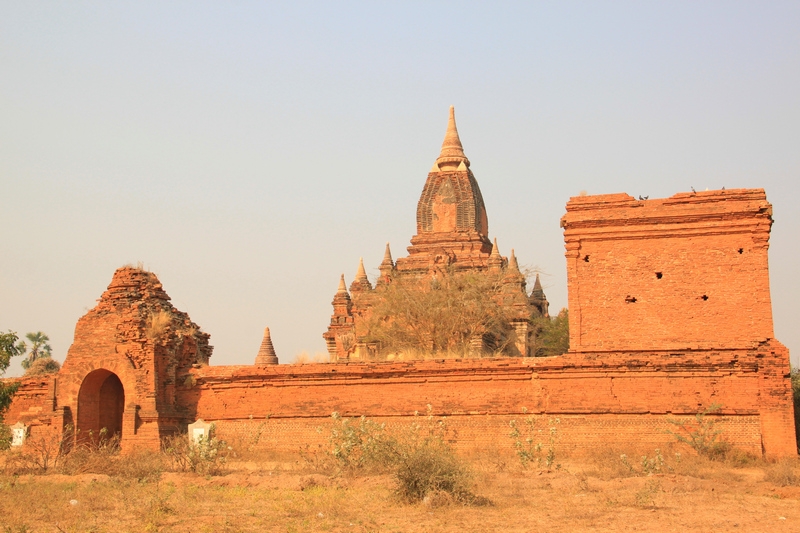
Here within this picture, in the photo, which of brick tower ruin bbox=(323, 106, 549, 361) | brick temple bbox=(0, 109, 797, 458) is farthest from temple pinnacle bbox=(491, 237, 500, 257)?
brick temple bbox=(0, 109, 797, 458)

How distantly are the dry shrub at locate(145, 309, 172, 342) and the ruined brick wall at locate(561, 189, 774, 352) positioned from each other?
24.2 ft

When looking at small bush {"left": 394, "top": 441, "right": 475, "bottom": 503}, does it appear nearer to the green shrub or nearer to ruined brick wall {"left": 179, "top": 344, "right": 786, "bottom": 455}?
ruined brick wall {"left": 179, "top": 344, "right": 786, "bottom": 455}

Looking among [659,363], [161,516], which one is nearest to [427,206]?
[659,363]

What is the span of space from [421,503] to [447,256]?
77.0 feet

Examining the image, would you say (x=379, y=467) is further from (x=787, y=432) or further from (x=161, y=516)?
(x=787, y=432)

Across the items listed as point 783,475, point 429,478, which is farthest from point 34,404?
point 783,475

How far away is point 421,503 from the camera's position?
1109 centimetres

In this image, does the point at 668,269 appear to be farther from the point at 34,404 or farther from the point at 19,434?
the point at 19,434

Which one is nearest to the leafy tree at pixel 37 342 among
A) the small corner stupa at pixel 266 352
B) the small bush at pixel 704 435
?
the small corner stupa at pixel 266 352

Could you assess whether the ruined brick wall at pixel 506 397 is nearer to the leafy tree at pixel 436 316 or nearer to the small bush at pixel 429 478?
the small bush at pixel 429 478

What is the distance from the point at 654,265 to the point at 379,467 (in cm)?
739

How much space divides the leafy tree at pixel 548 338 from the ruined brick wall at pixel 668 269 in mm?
12241

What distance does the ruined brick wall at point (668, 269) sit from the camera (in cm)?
1766

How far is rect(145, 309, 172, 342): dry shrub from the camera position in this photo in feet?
56.4
